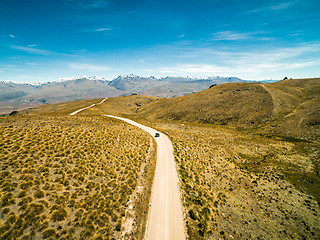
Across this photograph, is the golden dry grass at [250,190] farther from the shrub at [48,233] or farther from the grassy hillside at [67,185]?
Result: the shrub at [48,233]

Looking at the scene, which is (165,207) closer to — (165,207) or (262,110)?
(165,207)

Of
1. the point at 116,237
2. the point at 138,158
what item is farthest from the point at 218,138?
the point at 116,237

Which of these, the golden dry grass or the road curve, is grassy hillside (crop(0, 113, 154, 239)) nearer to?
the road curve

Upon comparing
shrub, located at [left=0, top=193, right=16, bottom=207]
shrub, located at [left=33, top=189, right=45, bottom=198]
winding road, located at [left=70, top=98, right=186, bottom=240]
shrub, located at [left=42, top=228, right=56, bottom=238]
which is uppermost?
shrub, located at [left=0, top=193, right=16, bottom=207]

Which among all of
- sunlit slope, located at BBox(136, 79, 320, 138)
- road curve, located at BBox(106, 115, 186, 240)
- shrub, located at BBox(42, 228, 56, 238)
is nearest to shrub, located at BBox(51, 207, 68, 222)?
shrub, located at BBox(42, 228, 56, 238)

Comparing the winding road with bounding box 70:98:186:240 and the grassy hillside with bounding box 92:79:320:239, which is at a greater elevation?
the winding road with bounding box 70:98:186:240

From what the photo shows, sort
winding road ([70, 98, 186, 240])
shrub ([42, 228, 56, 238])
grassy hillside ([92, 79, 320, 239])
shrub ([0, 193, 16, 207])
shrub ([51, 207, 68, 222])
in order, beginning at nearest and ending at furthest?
shrub ([42, 228, 56, 238])
shrub ([0, 193, 16, 207])
shrub ([51, 207, 68, 222])
winding road ([70, 98, 186, 240])
grassy hillside ([92, 79, 320, 239])

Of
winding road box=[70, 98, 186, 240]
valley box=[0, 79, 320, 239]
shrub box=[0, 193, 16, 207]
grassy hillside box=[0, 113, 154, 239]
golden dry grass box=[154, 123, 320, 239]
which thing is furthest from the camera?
golden dry grass box=[154, 123, 320, 239]

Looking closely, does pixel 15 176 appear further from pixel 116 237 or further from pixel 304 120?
pixel 304 120
